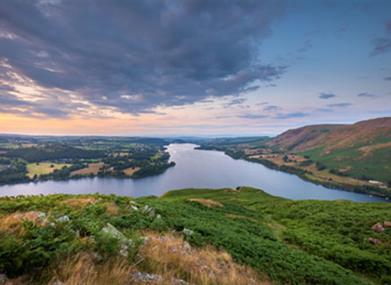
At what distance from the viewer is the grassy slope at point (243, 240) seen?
4.05 m

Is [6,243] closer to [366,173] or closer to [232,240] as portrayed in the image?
[232,240]

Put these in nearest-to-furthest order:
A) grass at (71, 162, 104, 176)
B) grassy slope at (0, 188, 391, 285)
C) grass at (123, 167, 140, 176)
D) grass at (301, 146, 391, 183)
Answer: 1. grassy slope at (0, 188, 391, 285)
2. grass at (71, 162, 104, 176)
3. grass at (123, 167, 140, 176)
4. grass at (301, 146, 391, 183)

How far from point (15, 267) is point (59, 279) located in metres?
0.71

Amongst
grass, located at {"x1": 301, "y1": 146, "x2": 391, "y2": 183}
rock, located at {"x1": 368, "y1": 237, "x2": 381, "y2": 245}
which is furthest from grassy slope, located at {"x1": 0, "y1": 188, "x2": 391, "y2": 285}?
grass, located at {"x1": 301, "y1": 146, "x2": 391, "y2": 183}

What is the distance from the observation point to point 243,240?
10914 mm

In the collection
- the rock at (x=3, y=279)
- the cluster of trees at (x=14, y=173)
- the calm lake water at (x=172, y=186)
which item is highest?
the rock at (x=3, y=279)

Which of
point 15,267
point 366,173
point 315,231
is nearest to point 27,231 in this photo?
point 15,267

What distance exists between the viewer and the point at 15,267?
11.3 ft

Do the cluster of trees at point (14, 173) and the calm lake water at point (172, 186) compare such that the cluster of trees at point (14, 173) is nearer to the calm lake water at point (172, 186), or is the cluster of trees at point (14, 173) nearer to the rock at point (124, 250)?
the calm lake water at point (172, 186)

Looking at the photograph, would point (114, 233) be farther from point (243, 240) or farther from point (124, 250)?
point (243, 240)

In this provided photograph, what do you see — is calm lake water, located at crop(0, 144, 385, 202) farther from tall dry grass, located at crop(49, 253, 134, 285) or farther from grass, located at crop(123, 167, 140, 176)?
tall dry grass, located at crop(49, 253, 134, 285)

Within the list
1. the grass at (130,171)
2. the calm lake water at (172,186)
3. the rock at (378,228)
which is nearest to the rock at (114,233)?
the rock at (378,228)

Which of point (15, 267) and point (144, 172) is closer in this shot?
point (15, 267)

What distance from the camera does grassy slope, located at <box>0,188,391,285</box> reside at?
4052 millimetres
